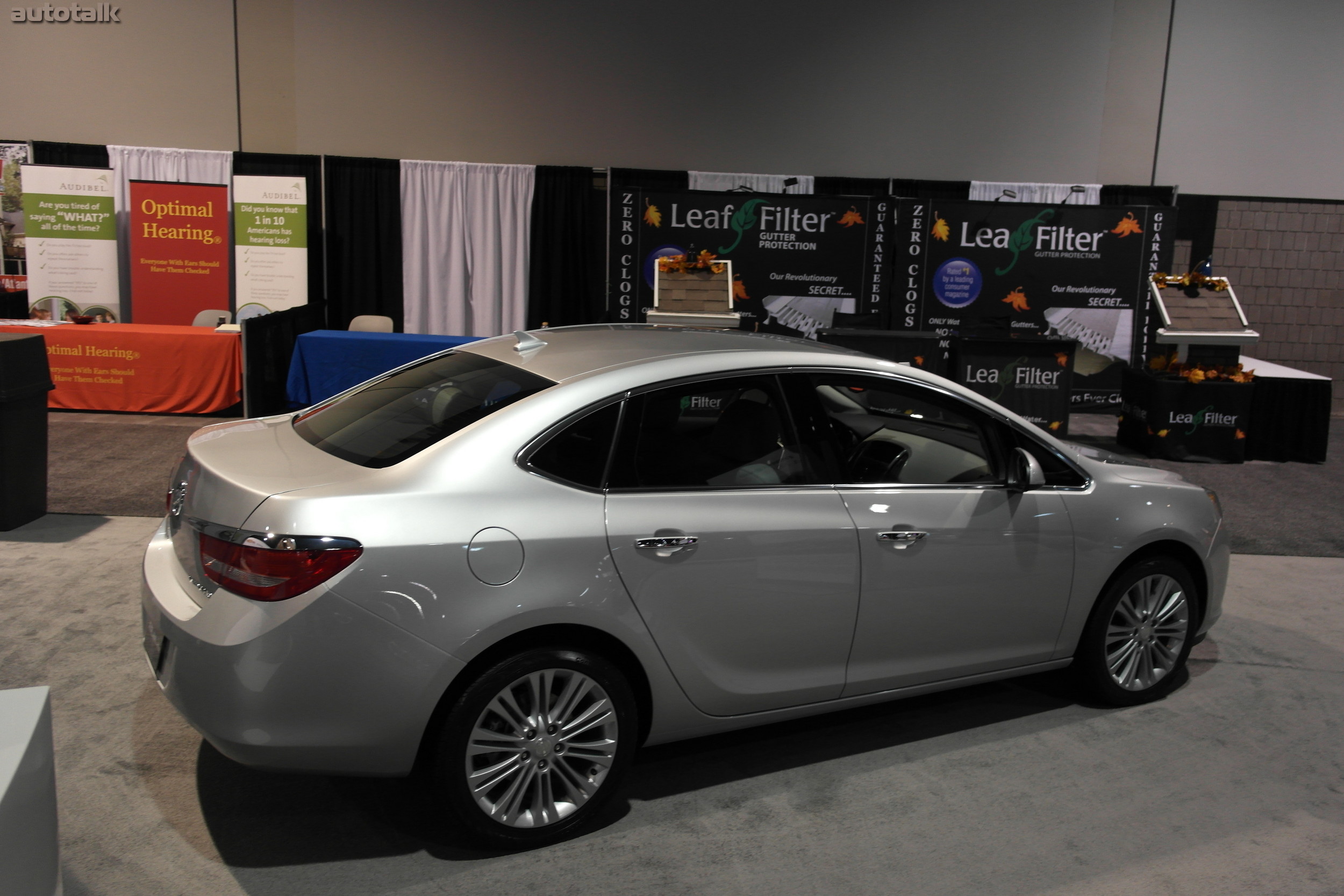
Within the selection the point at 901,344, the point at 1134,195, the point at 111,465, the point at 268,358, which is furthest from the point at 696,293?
the point at 1134,195

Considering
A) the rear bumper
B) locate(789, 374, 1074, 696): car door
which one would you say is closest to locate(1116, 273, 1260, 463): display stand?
locate(789, 374, 1074, 696): car door

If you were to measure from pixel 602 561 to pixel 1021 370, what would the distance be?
746cm

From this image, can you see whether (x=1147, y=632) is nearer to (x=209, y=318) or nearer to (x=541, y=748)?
(x=541, y=748)

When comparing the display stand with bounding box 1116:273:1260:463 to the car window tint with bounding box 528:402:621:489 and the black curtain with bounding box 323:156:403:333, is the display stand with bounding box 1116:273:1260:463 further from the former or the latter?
the black curtain with bounding box 323:156:403:333

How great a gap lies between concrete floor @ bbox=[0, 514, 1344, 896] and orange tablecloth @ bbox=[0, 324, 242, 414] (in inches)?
235

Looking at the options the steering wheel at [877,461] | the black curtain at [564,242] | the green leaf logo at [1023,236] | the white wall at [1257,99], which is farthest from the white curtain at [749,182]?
the steering wheel at [877,461]

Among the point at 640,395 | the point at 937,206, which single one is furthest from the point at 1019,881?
the point at 937,206

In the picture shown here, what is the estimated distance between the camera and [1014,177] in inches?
515

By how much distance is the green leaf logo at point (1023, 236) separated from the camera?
36.9ft

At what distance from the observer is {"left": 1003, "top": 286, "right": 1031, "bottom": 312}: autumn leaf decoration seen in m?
11.4

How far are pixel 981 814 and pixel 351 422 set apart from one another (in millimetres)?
2317

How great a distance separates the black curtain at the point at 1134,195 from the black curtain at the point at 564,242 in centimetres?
632

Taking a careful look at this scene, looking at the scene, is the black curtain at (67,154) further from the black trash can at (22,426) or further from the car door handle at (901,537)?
the car door handle at (901,537)

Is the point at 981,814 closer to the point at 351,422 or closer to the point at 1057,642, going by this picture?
the point at 1057,642
